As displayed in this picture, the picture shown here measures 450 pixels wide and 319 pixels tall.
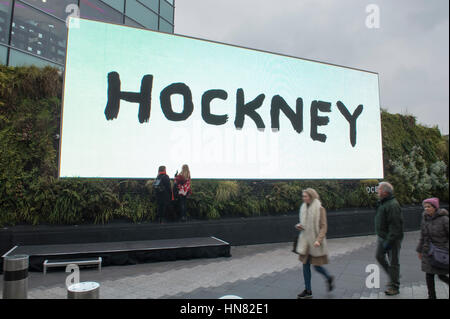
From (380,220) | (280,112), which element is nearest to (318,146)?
(280,112)

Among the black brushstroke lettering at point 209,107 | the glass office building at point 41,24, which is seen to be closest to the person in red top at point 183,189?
the black brushstroke lettering at point 209,107

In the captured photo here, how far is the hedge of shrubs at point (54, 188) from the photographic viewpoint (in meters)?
7.20

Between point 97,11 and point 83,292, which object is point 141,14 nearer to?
point 97,11

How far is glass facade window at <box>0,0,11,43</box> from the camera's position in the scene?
10.3m

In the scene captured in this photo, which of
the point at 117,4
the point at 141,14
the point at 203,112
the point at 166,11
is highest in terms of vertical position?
the point at 166,11

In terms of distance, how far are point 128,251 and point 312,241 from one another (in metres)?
4.06

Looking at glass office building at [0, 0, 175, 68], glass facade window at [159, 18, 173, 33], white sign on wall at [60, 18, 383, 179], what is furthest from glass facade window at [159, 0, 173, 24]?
white sign on wall at [60, 18, 383, 179]

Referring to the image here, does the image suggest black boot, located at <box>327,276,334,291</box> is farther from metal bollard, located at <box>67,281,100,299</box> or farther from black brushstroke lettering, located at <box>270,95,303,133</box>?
black brushstroke lettering, located at <box>270,95,303,133</box>

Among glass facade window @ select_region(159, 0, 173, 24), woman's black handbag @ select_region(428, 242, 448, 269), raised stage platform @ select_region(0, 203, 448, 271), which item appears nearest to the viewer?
woman's black handbag @ select_region(428, 242, 448, 269)

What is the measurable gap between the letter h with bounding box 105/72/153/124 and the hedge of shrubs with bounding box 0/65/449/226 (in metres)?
1.49

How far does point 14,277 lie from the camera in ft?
11.6

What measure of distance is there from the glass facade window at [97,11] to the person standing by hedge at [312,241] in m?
13.1

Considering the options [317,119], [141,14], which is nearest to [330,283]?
[317,119]
